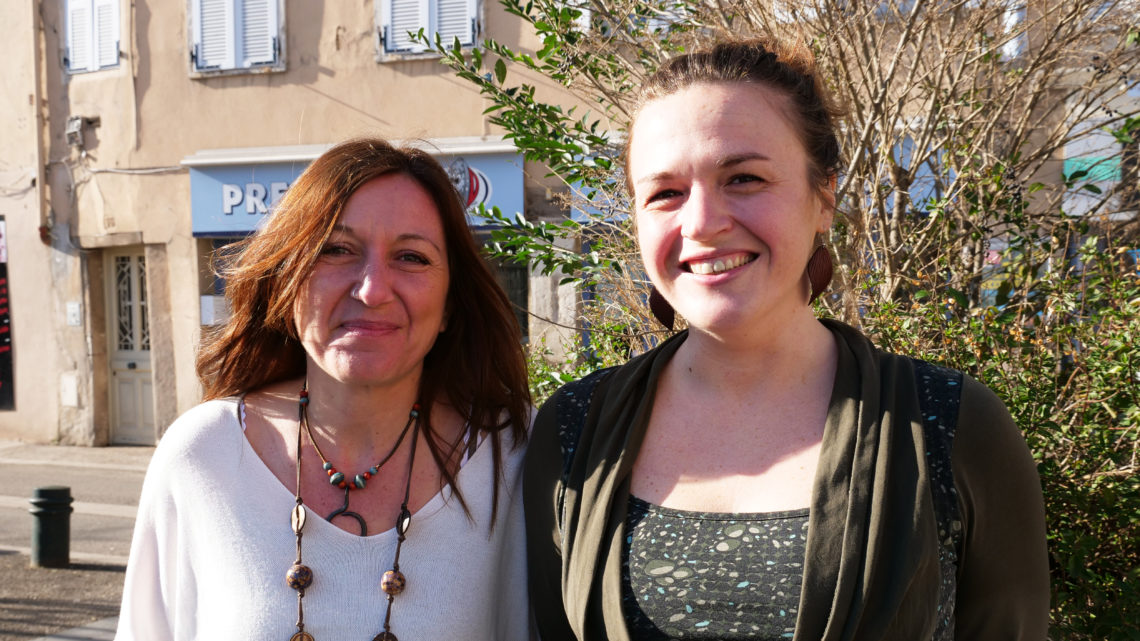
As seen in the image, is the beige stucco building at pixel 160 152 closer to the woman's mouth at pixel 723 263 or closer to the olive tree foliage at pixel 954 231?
the olive tree foliage at pixel 954 231

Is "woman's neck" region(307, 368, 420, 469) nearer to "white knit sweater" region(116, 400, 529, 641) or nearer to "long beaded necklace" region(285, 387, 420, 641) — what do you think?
"long beaded necklace" region(285, 387, 420, 641)

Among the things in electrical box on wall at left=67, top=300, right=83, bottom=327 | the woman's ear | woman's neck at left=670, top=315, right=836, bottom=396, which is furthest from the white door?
the woman's ear

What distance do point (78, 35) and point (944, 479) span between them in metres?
13.0

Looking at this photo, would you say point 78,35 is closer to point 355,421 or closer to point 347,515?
point 355,421

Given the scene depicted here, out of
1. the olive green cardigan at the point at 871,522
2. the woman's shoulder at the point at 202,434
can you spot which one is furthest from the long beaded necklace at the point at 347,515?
the olive green cardigan at the point at 871,522

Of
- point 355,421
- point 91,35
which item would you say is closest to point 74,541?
point 355,421

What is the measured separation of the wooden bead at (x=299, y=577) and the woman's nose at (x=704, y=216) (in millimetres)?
983

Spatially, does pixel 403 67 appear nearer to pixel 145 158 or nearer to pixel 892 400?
pixel 145 158

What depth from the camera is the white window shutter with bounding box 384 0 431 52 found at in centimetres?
1062

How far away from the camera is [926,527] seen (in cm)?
162

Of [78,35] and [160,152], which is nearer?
[160,152]

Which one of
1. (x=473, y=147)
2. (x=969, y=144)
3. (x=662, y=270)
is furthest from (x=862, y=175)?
(x=473, y=147)

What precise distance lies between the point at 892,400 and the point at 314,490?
3.83ft

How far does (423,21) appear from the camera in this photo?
1056 centimetres
